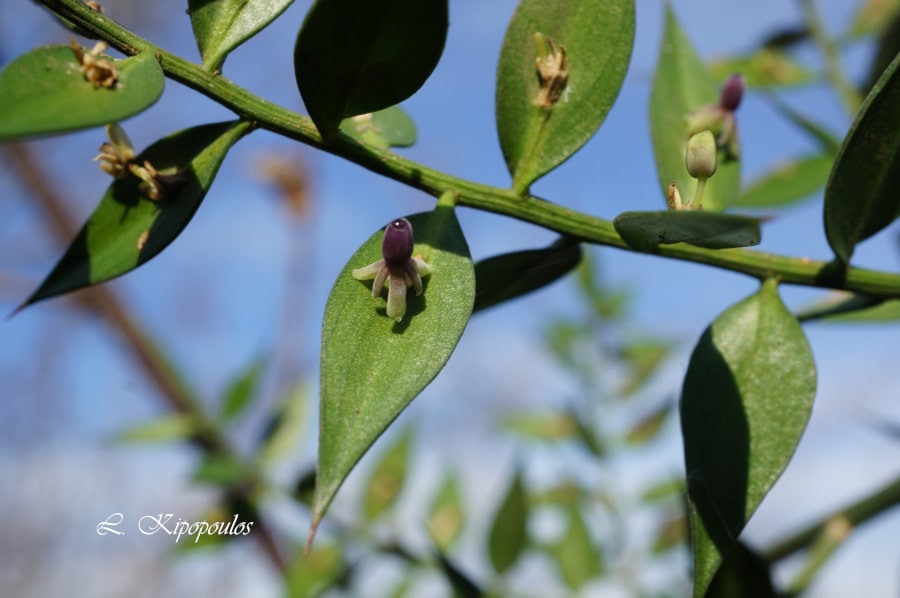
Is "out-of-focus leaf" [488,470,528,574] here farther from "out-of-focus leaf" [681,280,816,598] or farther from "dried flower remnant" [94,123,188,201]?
"dried flower remnant" [94,123,188,201]

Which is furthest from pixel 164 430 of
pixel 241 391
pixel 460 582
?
pixel 460 582

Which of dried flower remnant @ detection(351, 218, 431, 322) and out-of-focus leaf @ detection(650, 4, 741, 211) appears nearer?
dried flower remnant @ detection(351, 218, 431, 322)

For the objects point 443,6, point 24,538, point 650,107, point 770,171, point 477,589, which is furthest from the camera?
point 24,538

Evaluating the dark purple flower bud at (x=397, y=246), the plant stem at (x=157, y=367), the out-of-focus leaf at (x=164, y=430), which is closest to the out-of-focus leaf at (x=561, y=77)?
the dark purple flower bud at (x=397, y=246)

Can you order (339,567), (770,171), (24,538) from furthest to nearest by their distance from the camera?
(24,538), (339,567), (770,171)

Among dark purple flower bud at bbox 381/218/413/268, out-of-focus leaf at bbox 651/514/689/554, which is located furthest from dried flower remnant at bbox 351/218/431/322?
out-of-focus leaf at bbox 651/514/689/554

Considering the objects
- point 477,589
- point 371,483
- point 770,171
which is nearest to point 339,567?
point 371,483

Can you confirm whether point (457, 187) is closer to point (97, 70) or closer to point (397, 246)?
point (397, 246)

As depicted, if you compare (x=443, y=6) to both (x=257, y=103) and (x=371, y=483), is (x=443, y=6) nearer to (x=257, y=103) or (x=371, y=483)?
(x=257, y=103)
